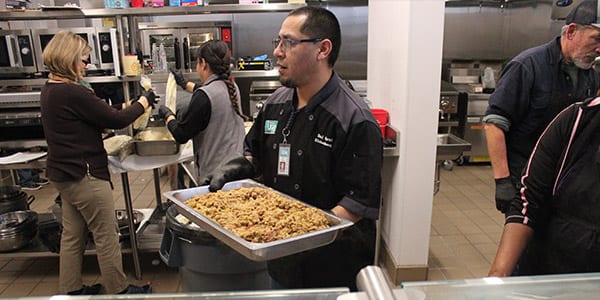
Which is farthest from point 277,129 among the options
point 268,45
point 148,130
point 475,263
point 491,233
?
point 268,45

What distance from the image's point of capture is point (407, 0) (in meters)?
2.33

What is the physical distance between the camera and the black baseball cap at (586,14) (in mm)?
1526

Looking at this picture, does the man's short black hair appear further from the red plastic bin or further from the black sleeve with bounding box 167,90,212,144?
the red plastic bin

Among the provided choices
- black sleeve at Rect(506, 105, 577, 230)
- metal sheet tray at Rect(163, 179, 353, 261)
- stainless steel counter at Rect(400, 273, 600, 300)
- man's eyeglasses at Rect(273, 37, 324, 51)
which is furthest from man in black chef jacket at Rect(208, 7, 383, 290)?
stainless steel counter at Rect(400, 273, 600, 300)

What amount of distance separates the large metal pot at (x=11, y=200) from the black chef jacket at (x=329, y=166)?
8.43 ft

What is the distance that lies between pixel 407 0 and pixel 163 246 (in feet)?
6.11

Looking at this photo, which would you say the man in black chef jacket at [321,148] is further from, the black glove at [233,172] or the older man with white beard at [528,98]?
the older man with white beard at [528,98]

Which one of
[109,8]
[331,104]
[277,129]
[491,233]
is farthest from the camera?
[109,8]

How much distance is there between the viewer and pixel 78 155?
2309mm

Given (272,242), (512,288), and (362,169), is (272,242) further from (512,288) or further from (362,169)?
(512,288)

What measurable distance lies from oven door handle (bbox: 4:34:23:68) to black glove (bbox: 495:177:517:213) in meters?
4.40

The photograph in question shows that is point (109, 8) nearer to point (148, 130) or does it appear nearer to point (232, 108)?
point (148, 130)

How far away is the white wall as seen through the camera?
2.34 metres

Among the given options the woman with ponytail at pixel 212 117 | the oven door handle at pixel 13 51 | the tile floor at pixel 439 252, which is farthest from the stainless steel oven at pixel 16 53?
the woman with ponytail at pixel 212 117
